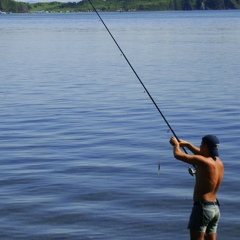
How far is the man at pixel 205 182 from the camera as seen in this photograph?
10.0 m

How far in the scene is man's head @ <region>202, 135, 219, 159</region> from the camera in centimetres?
1003

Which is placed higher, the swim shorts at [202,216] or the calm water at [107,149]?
the swim shorts at [202,216]

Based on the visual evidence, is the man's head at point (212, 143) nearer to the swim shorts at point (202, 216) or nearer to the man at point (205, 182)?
the man at point (205, 182)

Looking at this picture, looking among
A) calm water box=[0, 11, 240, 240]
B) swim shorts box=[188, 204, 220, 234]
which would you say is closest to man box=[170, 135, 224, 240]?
swim shorts box=[188, 204, 220, 234]

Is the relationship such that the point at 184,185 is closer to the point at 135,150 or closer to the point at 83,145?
the point at 135,150

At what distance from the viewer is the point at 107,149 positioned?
814 inches

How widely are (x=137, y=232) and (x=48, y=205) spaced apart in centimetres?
242

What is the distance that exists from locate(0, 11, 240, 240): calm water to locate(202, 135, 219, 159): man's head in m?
3.53

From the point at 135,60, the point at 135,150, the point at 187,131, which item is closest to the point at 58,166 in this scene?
the point at 135,150

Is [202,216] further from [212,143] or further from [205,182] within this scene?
[212,143]

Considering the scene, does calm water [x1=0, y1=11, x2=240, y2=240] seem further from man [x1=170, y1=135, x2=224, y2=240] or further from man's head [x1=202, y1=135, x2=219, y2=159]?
man's head [x1=202, y1=135, x2=219, y2=159]

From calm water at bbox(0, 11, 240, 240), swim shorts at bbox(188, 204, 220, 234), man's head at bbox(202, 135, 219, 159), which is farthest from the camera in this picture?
calm water at bbox(0, 11, 240, 240)

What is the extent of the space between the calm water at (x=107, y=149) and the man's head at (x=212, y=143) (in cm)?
353

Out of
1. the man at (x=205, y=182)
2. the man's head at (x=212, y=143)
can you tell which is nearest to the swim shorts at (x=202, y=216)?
the man at (x=205, y=182)
